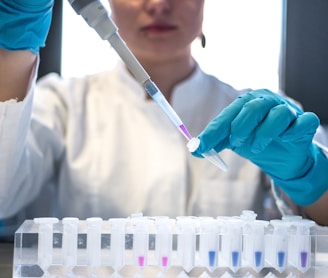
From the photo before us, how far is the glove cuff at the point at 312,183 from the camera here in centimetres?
104

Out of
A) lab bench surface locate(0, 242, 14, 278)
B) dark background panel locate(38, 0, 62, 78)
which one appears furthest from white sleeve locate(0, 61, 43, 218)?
dark background panel locate(38, 0, 62, 78)

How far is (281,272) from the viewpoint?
2.54 ft

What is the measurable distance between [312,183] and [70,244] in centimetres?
55

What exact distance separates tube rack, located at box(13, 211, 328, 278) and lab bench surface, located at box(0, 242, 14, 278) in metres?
0.04

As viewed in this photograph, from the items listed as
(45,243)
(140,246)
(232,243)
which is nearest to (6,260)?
(45,243)

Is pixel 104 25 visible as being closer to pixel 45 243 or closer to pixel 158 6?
pixel 45 243

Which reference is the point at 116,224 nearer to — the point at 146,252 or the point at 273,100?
the point at 146,252

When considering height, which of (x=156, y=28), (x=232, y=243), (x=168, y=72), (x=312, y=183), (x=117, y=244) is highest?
(x=156, y=28)

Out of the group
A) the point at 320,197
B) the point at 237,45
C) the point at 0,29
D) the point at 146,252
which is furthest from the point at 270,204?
the point at 0,29

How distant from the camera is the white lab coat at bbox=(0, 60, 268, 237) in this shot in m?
1.21

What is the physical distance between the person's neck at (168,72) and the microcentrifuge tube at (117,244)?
0.63 m

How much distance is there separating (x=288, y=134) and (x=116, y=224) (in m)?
0.35

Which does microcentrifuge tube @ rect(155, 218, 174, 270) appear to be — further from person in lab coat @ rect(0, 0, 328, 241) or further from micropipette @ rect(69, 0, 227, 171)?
person in lab coat @ rect(0, 0, 328, 241)

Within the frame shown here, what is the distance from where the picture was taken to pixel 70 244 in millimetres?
761
